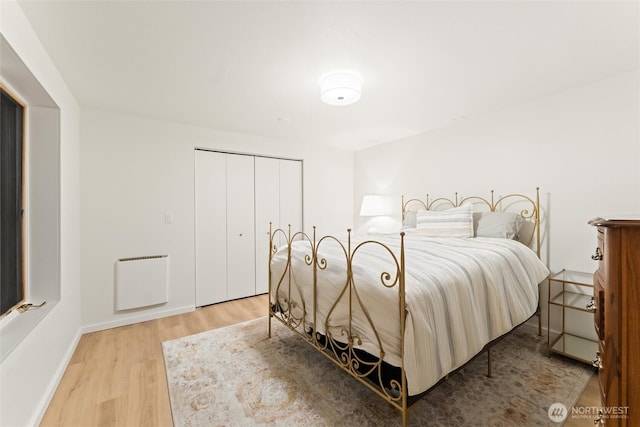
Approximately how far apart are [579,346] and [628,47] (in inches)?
87.1

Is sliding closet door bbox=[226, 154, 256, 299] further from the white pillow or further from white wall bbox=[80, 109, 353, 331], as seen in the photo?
the white pillow

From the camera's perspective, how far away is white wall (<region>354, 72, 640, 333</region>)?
2.14 m

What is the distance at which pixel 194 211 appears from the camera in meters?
3.24

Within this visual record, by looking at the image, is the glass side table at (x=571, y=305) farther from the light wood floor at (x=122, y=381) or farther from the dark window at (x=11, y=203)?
the dark window at (x=11, y=203)

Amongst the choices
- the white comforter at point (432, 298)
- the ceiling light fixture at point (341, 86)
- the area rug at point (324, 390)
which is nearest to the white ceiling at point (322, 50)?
A: the ceiling light fixture at point (341, 86)

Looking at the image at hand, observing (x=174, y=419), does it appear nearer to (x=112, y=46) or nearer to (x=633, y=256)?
(x=633, y=256)

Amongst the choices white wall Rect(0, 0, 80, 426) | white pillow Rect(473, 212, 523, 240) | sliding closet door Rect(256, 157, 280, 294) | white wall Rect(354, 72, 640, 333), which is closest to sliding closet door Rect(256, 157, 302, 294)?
sliding closet door Rect(256, 157, 280, 294)

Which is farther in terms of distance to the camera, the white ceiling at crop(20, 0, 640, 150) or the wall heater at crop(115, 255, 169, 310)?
the wall heater at crop(115, 255, 169, 310)

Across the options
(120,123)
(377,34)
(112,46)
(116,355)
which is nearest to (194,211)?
(120,123)

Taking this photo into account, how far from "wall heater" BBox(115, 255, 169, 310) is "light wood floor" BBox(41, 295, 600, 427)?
24 cm

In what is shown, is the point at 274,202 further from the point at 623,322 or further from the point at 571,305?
the point at 623,322

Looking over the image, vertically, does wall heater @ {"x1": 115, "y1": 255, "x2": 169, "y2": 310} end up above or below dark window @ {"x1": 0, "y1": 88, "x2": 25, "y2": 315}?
below

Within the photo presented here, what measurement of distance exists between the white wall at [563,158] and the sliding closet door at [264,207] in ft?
7.43

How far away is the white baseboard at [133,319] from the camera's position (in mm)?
2649
